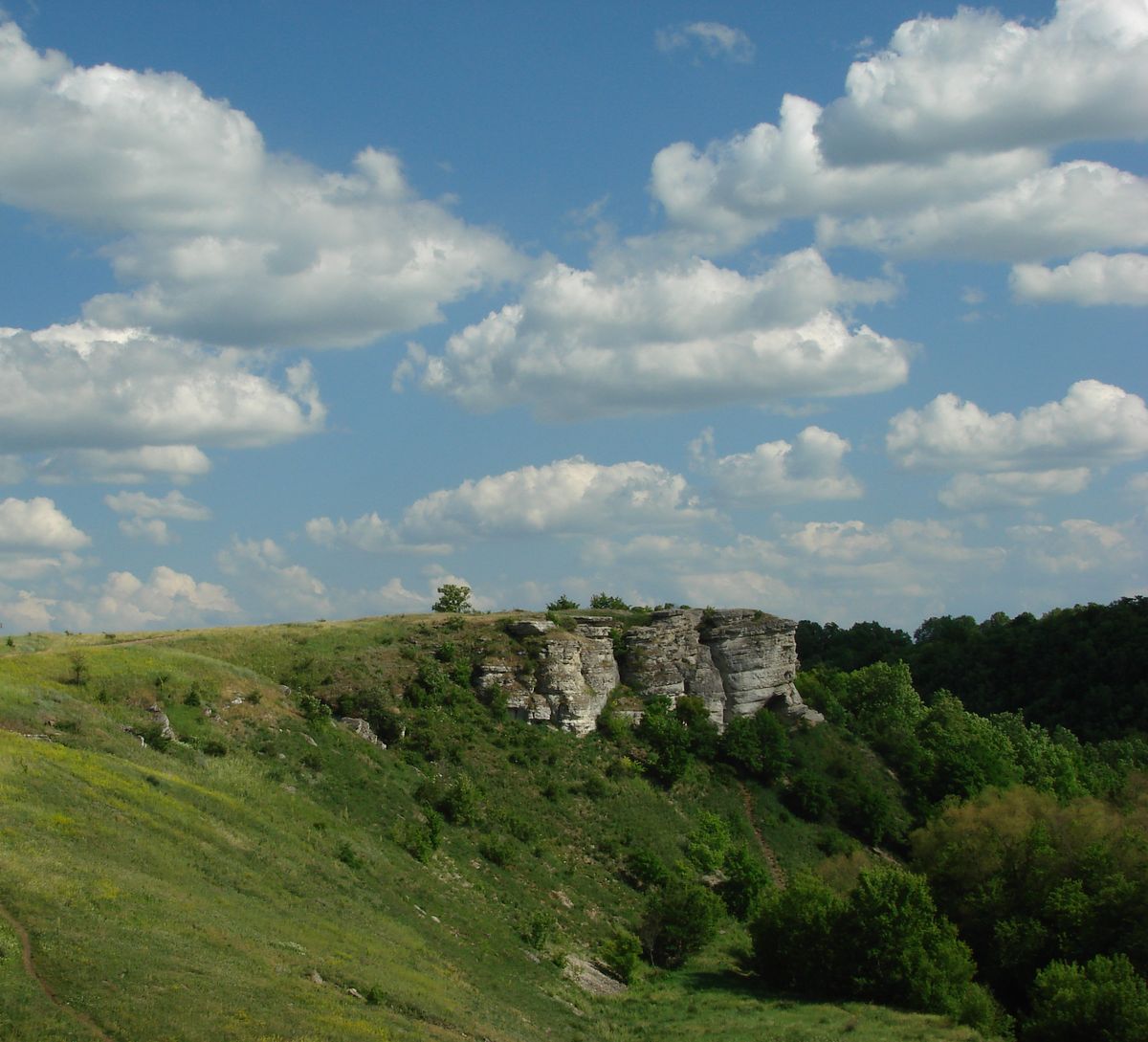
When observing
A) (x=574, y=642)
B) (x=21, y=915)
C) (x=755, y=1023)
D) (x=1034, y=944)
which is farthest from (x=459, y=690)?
(x=21, y=915)

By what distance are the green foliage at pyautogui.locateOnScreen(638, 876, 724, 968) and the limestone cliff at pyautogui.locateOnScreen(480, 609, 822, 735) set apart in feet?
79.5

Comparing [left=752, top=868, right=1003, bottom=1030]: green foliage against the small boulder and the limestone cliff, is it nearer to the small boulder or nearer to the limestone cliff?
the limestone cliff

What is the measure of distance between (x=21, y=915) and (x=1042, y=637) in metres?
165

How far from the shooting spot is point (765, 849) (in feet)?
280

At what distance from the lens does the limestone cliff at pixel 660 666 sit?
284 feet

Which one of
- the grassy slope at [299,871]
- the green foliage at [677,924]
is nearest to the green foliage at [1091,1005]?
the grassy slope at [299,871]

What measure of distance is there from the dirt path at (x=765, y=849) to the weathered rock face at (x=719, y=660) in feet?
29.0

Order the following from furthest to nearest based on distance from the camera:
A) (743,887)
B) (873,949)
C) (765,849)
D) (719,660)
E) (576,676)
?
(719,660) → (576,676) → (765,849) → (743,887) → (873,949)

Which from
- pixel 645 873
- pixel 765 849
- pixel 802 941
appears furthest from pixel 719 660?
pixel 802 941

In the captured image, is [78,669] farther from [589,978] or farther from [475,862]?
[589,978]

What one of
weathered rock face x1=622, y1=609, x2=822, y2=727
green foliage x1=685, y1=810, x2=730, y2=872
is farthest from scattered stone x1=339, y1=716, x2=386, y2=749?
weathered rock face x1=622, y1=609, x2=822, y2=727

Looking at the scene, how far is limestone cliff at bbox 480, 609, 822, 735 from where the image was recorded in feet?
284

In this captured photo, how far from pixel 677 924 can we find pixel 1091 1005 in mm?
23783

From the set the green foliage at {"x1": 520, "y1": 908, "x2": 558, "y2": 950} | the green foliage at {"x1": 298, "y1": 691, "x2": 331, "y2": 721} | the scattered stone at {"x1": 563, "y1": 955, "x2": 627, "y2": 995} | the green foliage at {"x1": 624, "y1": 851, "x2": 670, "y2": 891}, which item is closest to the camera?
the scattered stone at {"x1": 563, "y1": 955, "x2": 627, "y2": 995}
